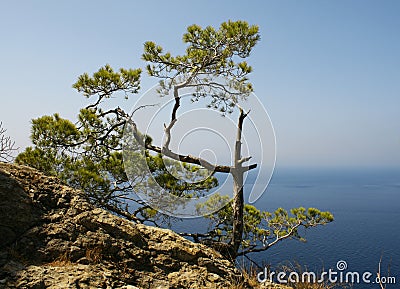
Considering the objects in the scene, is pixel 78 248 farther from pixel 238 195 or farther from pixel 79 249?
pixel 238 195

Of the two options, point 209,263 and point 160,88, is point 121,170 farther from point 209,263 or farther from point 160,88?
point 209,263

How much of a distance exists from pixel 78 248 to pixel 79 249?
0.01 m

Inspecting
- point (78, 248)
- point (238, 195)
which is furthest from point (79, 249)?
point (238, 195)

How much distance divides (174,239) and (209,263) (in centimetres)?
40

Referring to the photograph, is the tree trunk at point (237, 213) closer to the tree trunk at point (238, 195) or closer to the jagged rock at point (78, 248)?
the tree trunk at point (238, 195)

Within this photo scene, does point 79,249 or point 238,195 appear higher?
point 238,195

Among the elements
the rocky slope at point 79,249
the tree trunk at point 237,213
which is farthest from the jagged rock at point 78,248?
the tree trunk at point 237,213

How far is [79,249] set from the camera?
2439 millimetres

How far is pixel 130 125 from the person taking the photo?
5918 millimetres

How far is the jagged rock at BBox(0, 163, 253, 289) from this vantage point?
216cm

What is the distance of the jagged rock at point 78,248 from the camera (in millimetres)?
2162

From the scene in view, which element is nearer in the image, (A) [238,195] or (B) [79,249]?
(B) [79,249]

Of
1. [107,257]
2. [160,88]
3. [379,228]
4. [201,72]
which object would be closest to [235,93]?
[201,72]

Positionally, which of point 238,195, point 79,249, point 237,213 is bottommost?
point 79,249
